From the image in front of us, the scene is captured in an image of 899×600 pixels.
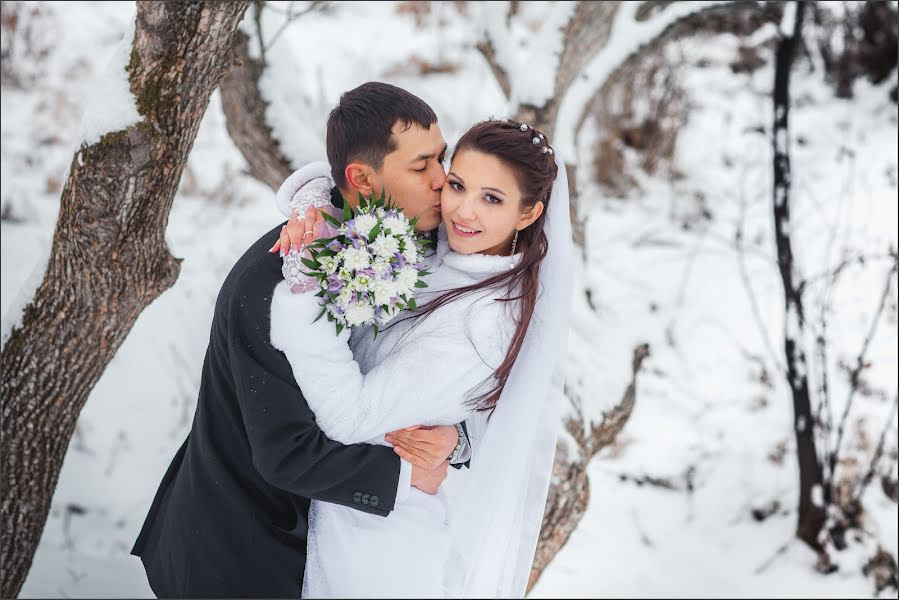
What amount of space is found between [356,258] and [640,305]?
5344mm

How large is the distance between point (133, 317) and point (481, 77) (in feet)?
23.5

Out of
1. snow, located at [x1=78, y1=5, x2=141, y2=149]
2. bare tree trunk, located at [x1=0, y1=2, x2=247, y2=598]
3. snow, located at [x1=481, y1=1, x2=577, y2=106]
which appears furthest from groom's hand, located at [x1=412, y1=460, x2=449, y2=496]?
snow, located at [x1=481, y1=1, x2=577, y2=106]

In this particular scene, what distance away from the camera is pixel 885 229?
6570mm

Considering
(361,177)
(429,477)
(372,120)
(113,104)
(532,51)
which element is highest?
(532,51)

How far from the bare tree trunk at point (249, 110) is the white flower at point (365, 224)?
83.2 inches

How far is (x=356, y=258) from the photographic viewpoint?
6.63 feet

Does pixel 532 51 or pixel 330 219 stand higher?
pixel 532 51

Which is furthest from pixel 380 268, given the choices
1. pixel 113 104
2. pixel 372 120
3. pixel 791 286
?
pixel 791 286

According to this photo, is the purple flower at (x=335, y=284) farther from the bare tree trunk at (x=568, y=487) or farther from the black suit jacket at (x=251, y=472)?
the bare tree trunk at (x=568, y=487)

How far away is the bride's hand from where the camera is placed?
2115mm

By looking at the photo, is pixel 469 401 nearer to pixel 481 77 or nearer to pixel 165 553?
pixel 165 553

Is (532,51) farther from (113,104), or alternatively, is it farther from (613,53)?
(113,104)

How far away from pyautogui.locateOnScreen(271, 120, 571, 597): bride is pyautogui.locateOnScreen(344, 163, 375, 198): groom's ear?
209mm

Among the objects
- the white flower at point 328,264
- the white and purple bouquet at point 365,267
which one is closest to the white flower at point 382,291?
the white and purple bouquet at point 365,267
